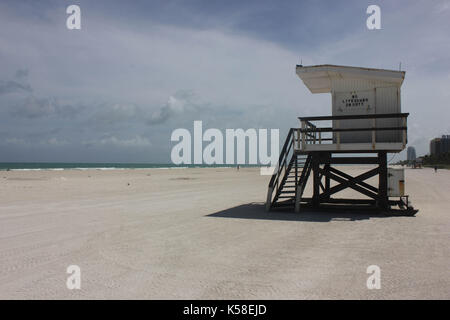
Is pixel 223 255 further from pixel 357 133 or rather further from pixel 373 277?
pixel 357 133

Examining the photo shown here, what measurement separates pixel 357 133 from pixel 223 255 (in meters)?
9.37

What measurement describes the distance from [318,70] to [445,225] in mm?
6779

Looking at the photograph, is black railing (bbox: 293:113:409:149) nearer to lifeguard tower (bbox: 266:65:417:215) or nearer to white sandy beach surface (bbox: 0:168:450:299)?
lifeguard tower (bbox: 266:65:417:215)

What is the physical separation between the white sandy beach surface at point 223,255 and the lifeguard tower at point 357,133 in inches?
61.1

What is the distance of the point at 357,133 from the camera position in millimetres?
14055

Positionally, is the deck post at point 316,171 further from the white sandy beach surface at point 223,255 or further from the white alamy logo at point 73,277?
the white alamy logo at point 73,277

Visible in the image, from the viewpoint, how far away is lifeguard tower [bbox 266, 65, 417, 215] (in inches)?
503

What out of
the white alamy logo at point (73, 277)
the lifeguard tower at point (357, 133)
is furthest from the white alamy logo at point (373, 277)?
the lifeguard tower at point (357, 133)

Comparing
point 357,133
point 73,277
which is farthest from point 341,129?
point 73,277

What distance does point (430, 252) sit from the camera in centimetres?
683

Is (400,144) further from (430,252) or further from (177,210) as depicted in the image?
(177,210)
